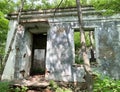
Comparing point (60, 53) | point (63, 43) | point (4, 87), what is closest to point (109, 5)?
point (63, 43)

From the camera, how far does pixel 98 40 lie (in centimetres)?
926

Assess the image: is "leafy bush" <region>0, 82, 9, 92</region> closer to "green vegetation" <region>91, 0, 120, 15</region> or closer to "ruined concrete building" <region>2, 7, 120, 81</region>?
"ruined concrete building" <region>2, 7, 120, 81</region>

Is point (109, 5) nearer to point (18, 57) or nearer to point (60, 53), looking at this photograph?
point (60, 53)

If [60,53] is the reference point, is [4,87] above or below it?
below

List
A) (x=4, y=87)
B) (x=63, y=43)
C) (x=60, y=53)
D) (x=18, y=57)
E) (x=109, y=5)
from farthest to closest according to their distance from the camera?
(x=18, y=57) → (x=63, y=43) → (x=60, y=53) → (x=4, y=87) → (x=109, y=5)

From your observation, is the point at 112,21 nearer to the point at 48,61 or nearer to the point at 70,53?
the point at 70,53

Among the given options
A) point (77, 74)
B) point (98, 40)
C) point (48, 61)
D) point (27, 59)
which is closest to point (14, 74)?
point (27, 59)

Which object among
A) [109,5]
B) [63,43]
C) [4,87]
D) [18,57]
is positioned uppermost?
[109,5]

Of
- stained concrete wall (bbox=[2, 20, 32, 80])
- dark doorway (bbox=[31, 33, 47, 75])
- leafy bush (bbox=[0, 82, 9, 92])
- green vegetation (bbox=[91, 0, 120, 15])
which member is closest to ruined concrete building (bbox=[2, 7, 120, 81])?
stained concrete wall (bbox=[2, 20, 32, 80])

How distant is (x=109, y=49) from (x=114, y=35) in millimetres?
824

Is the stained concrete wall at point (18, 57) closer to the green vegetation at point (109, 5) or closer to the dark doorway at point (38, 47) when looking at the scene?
the dark doorway at point (38, 47)

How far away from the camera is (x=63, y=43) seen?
9.49m

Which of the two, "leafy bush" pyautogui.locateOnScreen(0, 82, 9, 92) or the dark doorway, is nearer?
"leafy bush" pyautogui.locateOnScreen(0, 82, 9, 92)

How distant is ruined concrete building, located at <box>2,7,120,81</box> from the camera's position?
8984 mm
